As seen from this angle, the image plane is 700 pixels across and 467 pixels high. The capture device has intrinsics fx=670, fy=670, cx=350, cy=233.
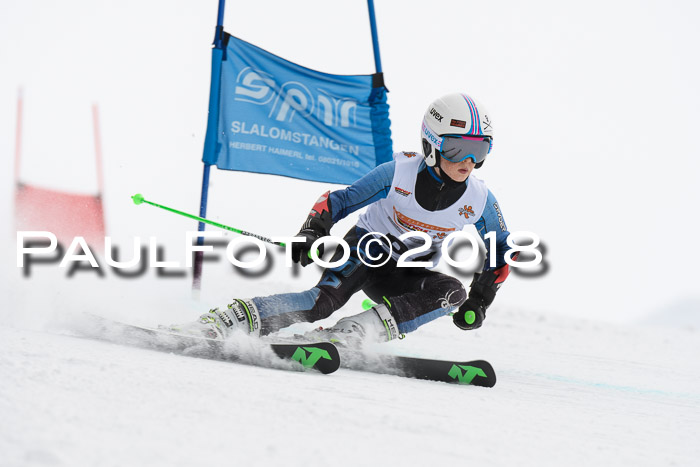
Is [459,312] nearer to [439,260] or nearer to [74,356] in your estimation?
[439,260]

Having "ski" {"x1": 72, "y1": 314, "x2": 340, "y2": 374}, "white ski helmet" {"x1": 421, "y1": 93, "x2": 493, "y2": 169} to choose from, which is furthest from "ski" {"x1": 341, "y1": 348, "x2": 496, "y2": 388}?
"white ski helmet" {"x1": 421, "y1": 93, "x2": 493, "y2": 169}

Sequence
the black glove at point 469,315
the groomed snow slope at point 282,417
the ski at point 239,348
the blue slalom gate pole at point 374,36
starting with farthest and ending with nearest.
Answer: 1. the blue slalom gate pole at point 374,36
2. the black glove at point 469,315
3. the ski at point 239,348
4. the groomed snow slope at point 282,417

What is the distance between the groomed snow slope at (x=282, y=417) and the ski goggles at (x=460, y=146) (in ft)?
3.83

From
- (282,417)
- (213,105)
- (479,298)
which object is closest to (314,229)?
(479,298)

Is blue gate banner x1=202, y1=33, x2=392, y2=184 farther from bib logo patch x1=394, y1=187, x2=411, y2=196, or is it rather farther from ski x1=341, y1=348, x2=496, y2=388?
ski x1=341, y1=348, x2=496, y2=388

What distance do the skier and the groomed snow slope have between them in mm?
525

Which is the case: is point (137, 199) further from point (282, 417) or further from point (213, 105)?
point (213, 105)

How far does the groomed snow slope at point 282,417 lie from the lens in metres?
1.37

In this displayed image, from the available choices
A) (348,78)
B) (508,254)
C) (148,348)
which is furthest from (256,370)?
(348,78)

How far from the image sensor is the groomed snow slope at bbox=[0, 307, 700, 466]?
1366 mm

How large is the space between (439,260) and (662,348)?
437cm

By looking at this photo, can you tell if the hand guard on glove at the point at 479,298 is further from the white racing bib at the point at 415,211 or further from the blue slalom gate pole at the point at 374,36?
the blue slalom gate pole at the point at 374,36

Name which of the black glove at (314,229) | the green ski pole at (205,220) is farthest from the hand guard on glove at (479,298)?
the green ski pole at (205,220)

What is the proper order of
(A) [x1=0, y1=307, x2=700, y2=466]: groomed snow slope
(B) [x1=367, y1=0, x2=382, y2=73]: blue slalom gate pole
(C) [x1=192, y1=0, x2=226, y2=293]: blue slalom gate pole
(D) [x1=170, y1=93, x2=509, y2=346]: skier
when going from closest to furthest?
1. (A) [x1=0, y1=307, x2=700, y2=466]: groomed snow slope
2. (D) [x1=170, y1=93, x2=509, y2=346]: skier
3. (C) [x1=192, y1=0, x2=226, y2=293]: blue slalom gate pole
4. (B) [x1=367, y1=0, x2=382, y2=73]: blue slalom gate pole
